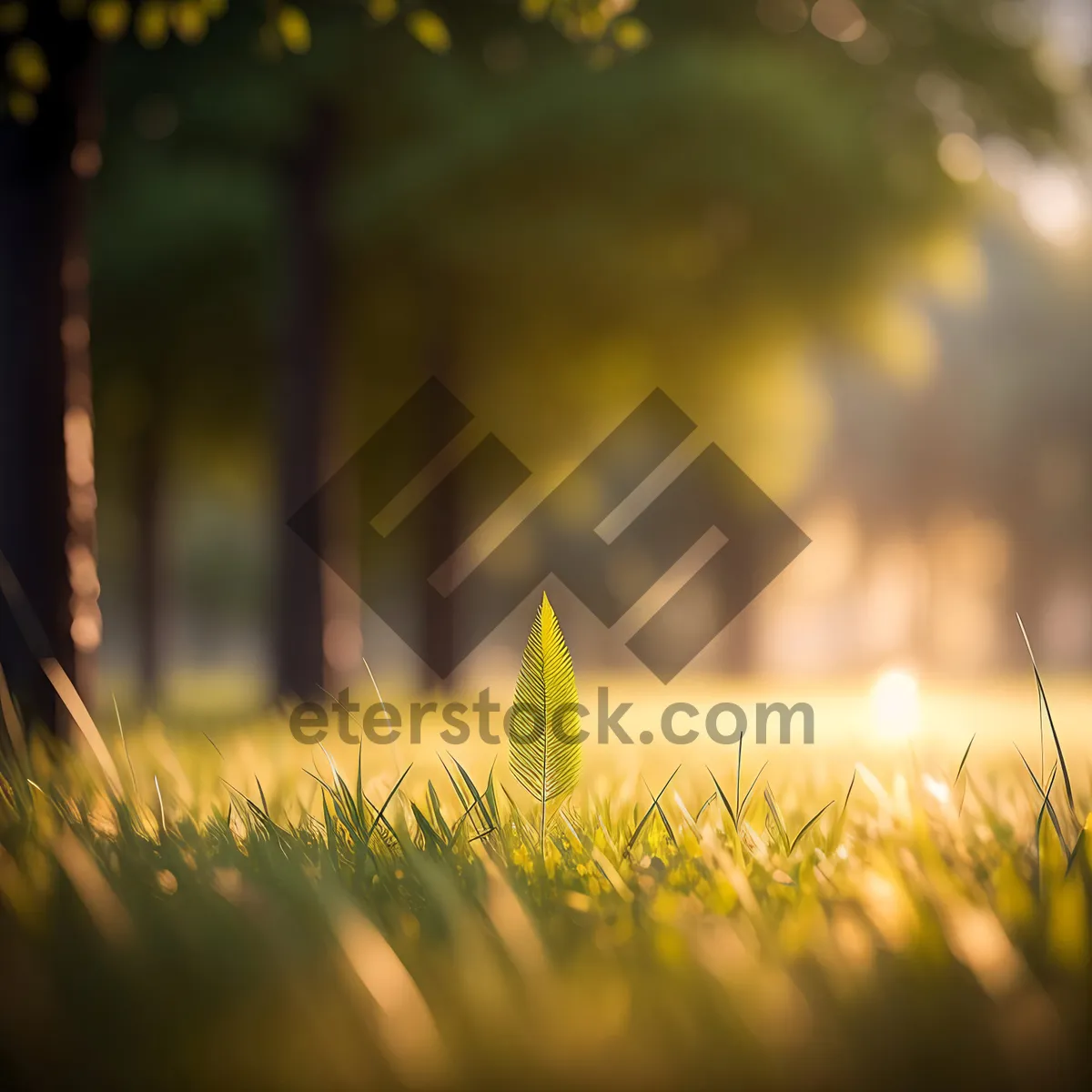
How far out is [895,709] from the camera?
9367 mm

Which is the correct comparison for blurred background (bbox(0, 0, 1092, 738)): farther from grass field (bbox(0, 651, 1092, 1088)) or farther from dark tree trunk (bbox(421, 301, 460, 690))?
grass field (bbox(0, 651, 1092, 1088))

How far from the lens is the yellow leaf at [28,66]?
13.6ft

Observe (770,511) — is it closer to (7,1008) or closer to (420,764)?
(420,764)

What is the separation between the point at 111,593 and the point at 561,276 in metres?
15.4

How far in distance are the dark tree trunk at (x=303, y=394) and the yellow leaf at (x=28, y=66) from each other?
363 cm

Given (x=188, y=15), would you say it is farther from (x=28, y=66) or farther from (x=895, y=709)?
(x=895, y=709)

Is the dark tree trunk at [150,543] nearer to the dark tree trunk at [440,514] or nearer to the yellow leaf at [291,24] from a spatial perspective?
the dark tree trunk at [440,514]

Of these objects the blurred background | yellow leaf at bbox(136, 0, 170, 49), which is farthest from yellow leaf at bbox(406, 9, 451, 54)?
the blurred background

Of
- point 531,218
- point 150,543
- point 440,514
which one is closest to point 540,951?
point 531,218

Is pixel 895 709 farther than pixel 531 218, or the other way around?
pixel 895 709

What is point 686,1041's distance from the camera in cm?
122

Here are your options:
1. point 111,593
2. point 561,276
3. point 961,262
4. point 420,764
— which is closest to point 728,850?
point 420,764

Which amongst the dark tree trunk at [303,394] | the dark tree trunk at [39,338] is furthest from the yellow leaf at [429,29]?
the dark tree trunk at [303,394]

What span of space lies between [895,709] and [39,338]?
25.8 ft
